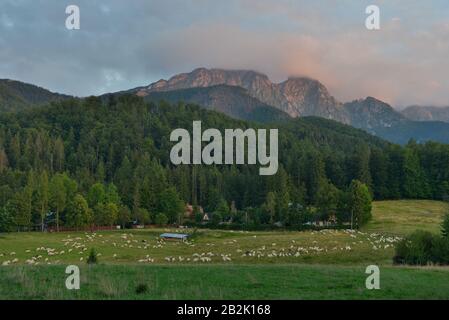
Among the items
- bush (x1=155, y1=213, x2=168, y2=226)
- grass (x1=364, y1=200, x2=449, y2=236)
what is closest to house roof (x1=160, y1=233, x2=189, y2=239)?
bush (x1=155, y1=213, x2=168, y2=226)

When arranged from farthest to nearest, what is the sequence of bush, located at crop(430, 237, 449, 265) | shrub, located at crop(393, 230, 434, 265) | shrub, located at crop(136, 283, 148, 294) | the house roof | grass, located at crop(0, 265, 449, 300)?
1. the house roof
2. shrub, located at crop(393, 230, 434, 265)
3. bush, located at crop(430, 237, 449, 265)
4. shrub, located at crop(136, 283, 148, 294)
5. grass, located at crop(0, 265, 449, 300)

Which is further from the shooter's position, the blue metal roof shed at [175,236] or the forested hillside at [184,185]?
the forested hillside at [184,185]

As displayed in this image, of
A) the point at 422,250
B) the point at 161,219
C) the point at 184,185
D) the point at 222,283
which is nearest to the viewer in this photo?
the point at 222,283

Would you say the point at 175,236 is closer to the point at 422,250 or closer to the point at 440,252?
the point at 422,250

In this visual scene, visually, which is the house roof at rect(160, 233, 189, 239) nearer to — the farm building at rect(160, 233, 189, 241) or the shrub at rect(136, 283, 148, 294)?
the farm building at rect(160, 233, 189, 241)

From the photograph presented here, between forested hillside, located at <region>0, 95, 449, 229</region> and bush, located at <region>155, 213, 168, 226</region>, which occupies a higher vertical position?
forested hillside, located at <region>0, 95, 449, 229</region>

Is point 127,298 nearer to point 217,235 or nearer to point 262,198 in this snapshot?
point 217,235

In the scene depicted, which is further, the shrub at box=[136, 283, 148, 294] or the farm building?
the farm building

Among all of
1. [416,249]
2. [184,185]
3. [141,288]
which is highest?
[141,288]

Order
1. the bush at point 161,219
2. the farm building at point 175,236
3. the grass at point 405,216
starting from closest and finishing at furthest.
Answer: the farm building at point 175,236 < the grass at point 405,216 < the bush at point 161,219

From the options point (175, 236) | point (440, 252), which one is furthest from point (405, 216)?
point (440, 252)

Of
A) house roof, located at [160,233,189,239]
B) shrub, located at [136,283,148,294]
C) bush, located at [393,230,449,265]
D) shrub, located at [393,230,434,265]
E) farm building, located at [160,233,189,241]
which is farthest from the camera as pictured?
house roof, located at [160,233,189,239]

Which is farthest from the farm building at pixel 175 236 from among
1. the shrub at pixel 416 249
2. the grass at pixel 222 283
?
the grass at pixel 222 283

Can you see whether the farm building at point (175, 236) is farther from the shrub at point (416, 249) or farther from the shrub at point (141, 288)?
the shrub at point (141, 288)
